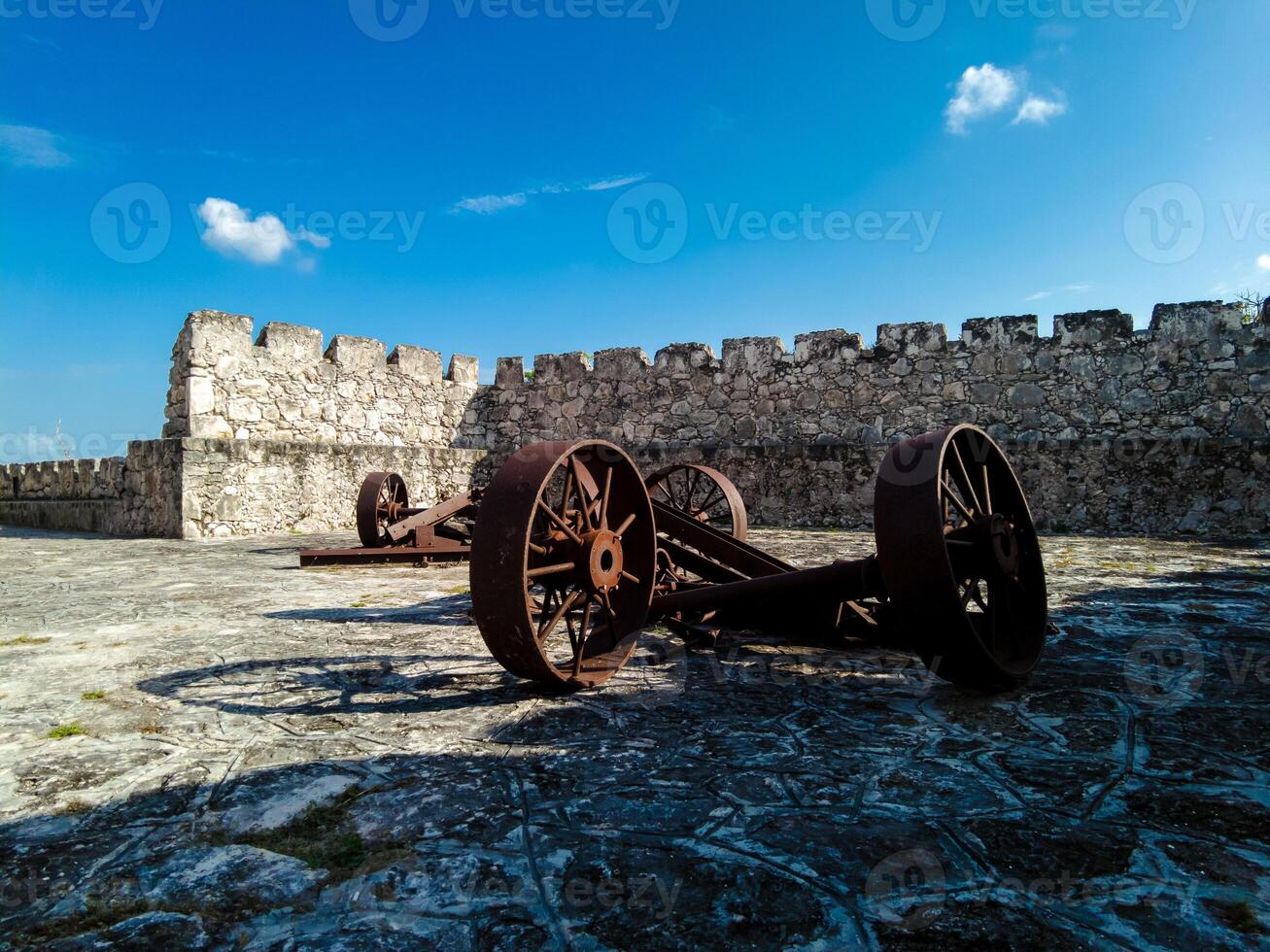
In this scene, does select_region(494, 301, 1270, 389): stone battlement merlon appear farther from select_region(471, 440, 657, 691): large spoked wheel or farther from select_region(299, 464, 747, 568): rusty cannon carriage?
select_region(471, 440, 657, 691): large spoked wheel

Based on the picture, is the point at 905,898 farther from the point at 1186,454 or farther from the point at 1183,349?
the point at 1183,349

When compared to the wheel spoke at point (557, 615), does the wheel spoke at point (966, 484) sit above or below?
above

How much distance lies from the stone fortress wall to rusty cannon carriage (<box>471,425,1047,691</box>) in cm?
684

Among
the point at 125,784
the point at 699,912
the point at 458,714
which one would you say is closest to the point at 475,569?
the point at 458,714

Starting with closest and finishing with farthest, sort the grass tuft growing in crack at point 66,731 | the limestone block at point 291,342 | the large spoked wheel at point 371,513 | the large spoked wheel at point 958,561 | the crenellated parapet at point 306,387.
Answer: the grass tuft growing in crack at point 66,731 → the large spoked wheel at point 958,561 → the large spoked wheel at point 371,513 → the crenellated parapet at point 306,387 → the limestone block at point 291,342

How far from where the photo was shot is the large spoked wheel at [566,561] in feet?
9.25

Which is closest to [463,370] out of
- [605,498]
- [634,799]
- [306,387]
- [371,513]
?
[306,387]

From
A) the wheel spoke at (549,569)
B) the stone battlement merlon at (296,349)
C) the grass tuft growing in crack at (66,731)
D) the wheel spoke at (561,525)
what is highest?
the stone battlement merlon at (296,349)

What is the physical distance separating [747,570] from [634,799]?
239cm

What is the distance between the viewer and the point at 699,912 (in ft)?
5.26

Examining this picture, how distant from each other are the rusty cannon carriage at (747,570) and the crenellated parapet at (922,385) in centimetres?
743

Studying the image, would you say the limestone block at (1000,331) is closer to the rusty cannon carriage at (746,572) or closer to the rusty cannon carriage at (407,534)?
the rusty cannon carriage at (407,534)

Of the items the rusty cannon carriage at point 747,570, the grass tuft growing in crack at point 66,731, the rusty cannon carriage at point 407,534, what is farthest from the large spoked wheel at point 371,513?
the grass tuft growing in crack at point 66,731

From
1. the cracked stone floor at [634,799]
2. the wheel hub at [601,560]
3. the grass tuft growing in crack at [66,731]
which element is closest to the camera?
the cracked stone floor at [634,799]
